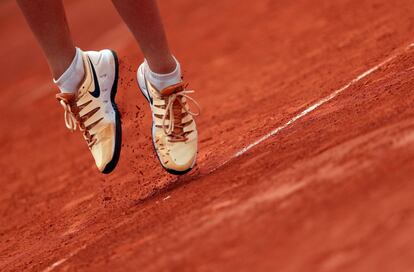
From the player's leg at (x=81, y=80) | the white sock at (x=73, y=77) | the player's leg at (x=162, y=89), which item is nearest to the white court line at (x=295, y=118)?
the player's leg at (x=162, y=89)

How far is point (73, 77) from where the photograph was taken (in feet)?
12.2

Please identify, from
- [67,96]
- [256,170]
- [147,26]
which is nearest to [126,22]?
[147,26]

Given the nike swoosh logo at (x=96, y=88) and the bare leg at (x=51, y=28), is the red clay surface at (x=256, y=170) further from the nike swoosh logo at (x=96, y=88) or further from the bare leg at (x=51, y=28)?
the bare leg at (x=51, y=28)

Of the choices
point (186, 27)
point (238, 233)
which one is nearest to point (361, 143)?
point (238, 233)

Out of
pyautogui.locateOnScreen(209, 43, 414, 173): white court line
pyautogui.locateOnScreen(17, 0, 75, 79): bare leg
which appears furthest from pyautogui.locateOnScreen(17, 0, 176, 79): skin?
pyautogui.locateOnScreen(209, 43, 414, 173): white court line

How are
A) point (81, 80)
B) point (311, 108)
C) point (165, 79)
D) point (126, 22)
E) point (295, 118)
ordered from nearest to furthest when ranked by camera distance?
point (126, 22) < point (165, 79) < point (81, 80) < point (295, 118) < point (311, 108)

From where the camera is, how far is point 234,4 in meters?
8.95

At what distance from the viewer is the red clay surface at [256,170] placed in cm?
260

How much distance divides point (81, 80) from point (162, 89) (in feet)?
1.19

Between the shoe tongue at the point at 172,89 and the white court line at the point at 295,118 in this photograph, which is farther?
the shoe tongue at the point at 172,89

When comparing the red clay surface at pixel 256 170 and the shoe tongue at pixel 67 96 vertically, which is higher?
the shoe tongue at pixel 67 96

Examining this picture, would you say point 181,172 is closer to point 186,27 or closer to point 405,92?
point 405,92

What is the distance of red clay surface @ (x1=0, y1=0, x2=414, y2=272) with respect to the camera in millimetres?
2596

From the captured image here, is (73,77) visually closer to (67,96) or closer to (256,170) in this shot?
(67,96)
